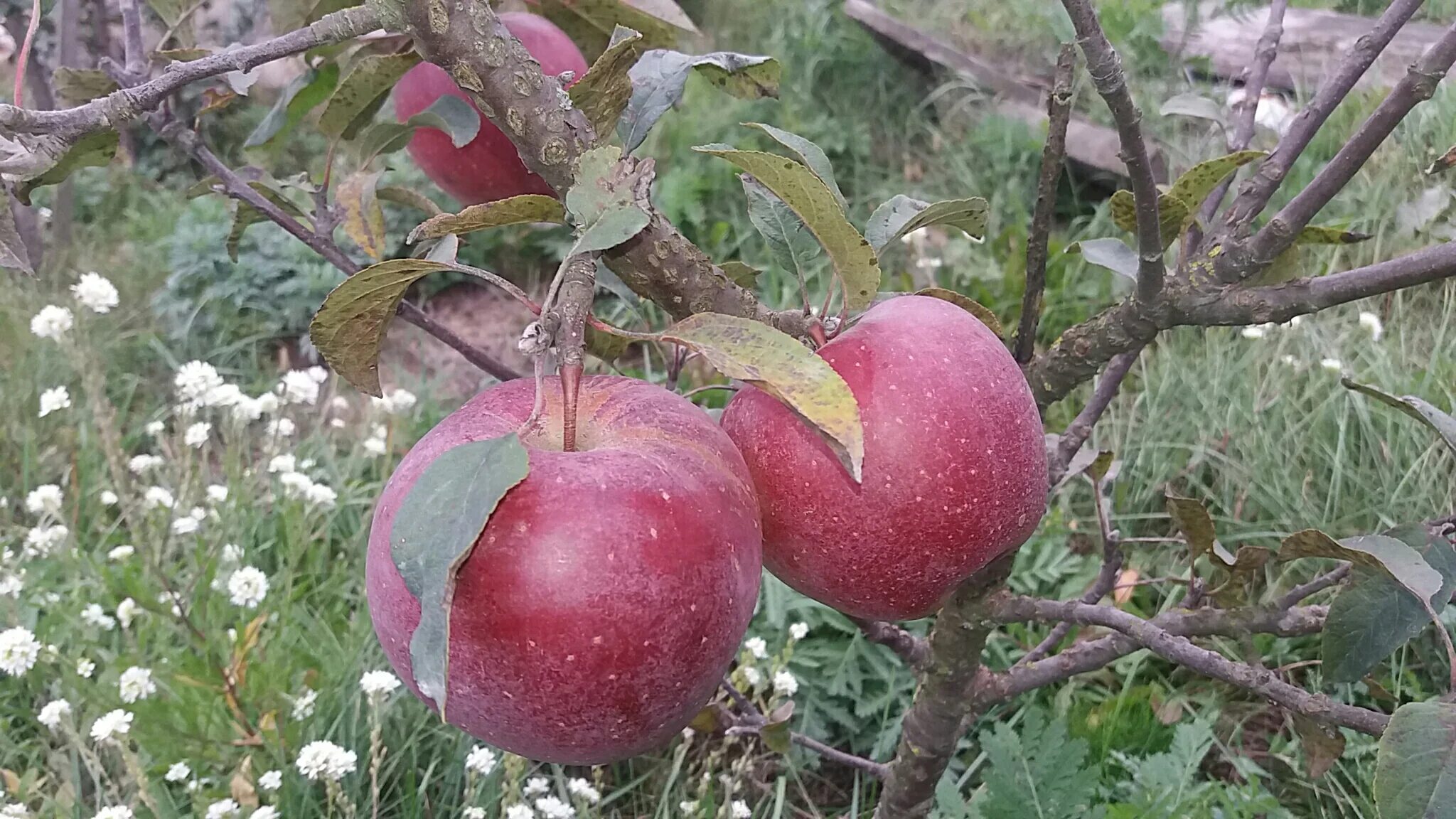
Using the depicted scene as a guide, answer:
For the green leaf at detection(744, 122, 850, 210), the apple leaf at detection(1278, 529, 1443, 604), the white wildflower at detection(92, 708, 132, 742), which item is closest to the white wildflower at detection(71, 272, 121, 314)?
the white wildflower at detection(92, 708, 132, 742)

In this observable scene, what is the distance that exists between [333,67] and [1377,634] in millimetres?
842

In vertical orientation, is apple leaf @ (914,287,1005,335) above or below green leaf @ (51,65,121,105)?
below

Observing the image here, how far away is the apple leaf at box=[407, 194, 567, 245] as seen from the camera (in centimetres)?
44

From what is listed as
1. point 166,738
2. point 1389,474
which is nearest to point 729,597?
point 166,738

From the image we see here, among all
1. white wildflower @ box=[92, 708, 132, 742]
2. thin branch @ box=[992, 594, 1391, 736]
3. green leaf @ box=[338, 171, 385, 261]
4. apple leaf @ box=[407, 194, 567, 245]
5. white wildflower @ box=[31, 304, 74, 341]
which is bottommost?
white wildflower @ box=[92, 708, 132, 742]

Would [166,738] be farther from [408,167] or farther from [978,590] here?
[408,167]

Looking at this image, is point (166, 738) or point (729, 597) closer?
point (729, 597)

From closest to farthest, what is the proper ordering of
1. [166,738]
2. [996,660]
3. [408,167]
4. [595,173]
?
[595,173]
[166,738]
[996,660]
[408,167]

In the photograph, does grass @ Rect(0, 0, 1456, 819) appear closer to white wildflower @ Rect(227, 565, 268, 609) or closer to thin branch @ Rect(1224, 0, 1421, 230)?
white wildflower @ Rect(227, 565, 268, 609)

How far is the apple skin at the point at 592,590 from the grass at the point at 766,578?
569mm

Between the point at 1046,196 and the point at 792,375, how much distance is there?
0.32 meters

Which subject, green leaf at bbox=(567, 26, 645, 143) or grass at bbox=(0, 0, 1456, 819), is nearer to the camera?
green leaf at bbox=(567, 26, 645, 143)

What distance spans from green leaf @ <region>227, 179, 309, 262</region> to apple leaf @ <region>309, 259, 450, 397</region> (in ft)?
0.93

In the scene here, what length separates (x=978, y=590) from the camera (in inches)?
25.6
